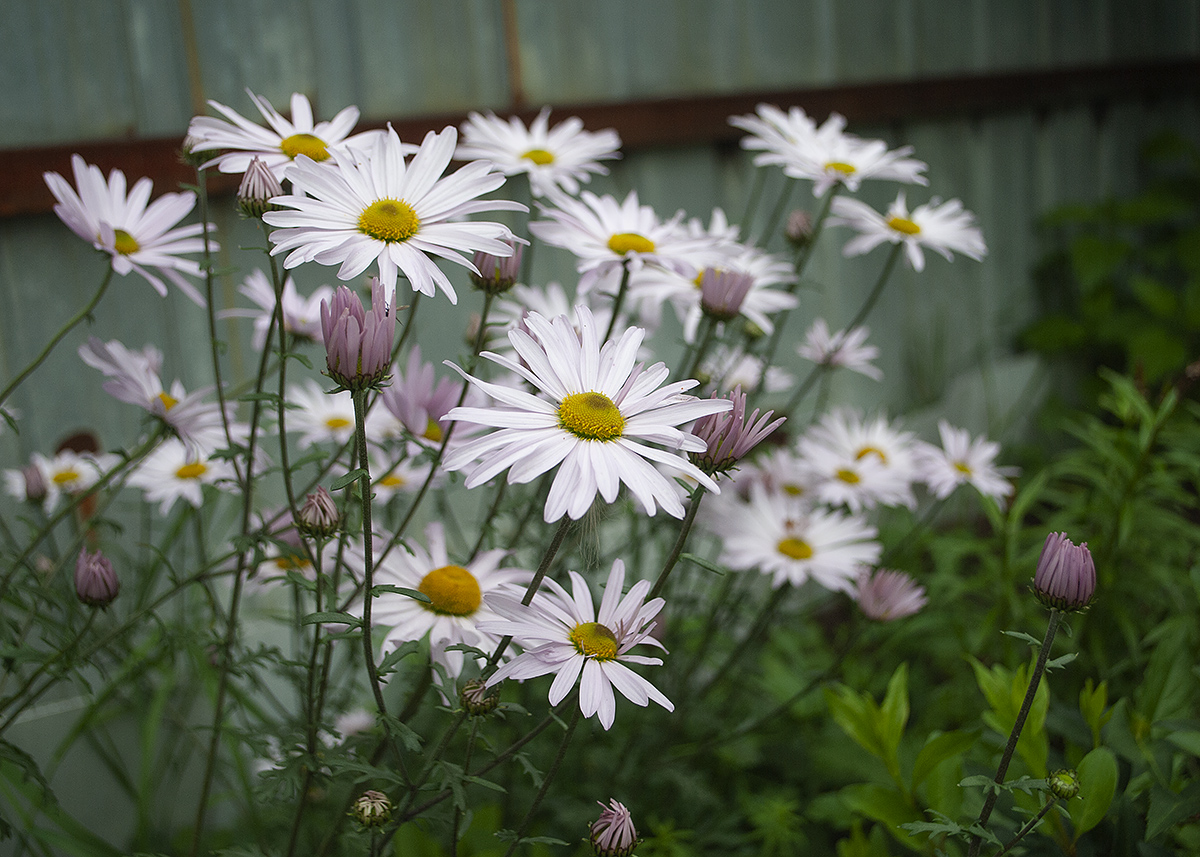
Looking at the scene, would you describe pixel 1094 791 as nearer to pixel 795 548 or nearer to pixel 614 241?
pixel 795 548

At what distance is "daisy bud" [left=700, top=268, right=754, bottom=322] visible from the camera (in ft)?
4.03

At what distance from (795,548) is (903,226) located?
1.81 feet

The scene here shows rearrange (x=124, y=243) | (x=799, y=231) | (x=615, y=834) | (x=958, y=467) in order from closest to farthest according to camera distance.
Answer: (x=615, y=834) < (x=124, y=243) < (x=799, y=231) < (x=958, y=467)

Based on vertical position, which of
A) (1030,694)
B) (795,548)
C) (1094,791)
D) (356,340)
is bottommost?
(1094,791)

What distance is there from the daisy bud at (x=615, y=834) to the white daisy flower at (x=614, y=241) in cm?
58

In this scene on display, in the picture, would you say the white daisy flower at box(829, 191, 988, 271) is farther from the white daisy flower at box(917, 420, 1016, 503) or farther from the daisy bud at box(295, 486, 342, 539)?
the daisy bud at box(295, 486, 342, 539)

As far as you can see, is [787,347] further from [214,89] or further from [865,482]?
[214,89]

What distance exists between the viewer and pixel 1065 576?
88 cm

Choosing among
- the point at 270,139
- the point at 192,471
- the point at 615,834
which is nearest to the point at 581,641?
the point at 615,834

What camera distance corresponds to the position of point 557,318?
0.87 meters

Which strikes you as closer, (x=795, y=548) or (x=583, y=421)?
(x=583, y=421)

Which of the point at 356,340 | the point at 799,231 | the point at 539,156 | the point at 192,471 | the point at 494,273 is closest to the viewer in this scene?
the point at 356,340

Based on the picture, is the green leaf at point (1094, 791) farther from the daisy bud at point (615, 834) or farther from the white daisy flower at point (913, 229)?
the white daisy flower at point (913, 229)

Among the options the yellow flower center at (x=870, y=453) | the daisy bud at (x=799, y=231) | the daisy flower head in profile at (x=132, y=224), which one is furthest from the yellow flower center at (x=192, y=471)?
→ the yellow flower center at (x=870, y=453)
